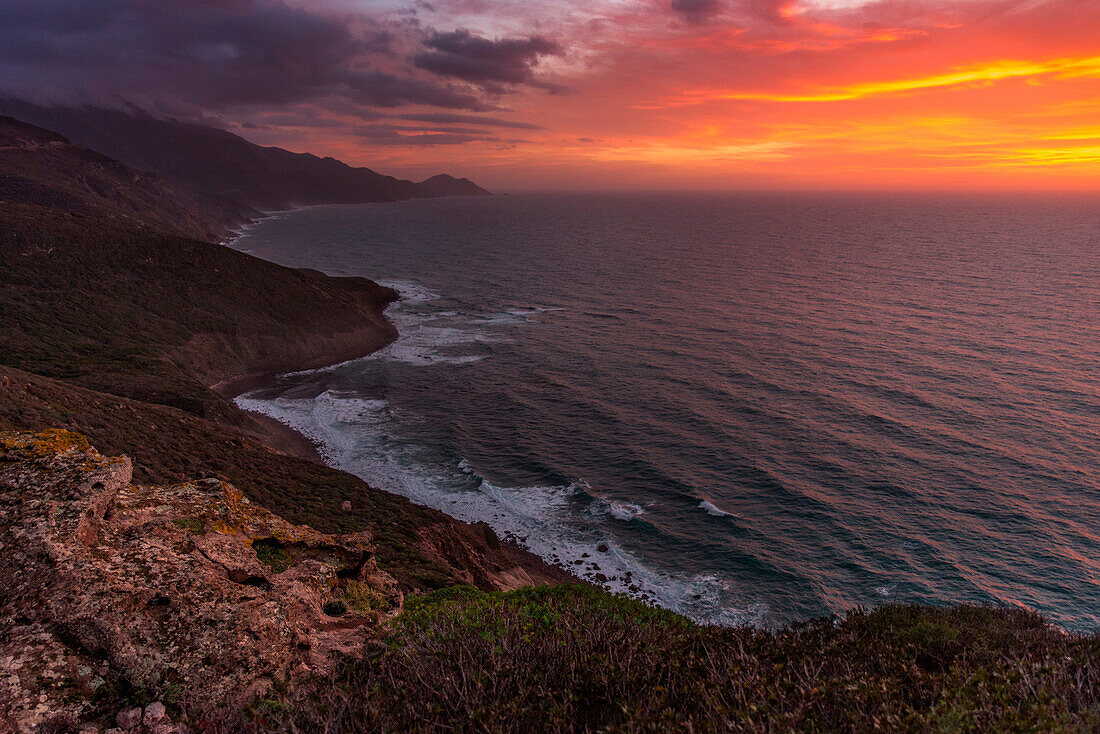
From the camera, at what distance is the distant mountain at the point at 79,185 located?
110625mm

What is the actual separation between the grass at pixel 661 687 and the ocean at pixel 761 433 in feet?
61.6

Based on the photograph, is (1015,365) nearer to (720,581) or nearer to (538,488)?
(720,581)

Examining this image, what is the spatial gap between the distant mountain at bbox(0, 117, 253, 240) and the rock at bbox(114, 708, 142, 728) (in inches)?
4628

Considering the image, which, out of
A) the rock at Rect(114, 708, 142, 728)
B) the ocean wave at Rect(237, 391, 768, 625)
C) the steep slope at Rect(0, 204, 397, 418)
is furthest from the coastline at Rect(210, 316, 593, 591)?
the rock at Rect(114, 708, 142, 728)

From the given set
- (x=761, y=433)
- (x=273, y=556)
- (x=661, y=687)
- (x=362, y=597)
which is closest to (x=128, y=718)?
(x=273, y=556)

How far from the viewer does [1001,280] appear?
93.4 meters

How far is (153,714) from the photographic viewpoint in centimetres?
799

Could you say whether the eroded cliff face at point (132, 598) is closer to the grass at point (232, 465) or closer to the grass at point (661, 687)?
the grass at point (661, 687)

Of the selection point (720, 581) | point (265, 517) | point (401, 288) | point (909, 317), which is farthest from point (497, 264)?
point (265, 517)

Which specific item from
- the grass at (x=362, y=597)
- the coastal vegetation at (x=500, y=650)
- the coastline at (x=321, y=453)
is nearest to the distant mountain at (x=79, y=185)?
the coastline at (x=321, y=453)

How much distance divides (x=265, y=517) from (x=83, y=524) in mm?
5636

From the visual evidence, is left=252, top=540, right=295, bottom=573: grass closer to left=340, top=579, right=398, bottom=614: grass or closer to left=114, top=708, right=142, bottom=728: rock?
left=340, top=579, right=398, bottom=614: grass

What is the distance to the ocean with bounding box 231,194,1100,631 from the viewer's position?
31219mm

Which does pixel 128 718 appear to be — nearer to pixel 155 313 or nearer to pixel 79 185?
pixel 155 313
